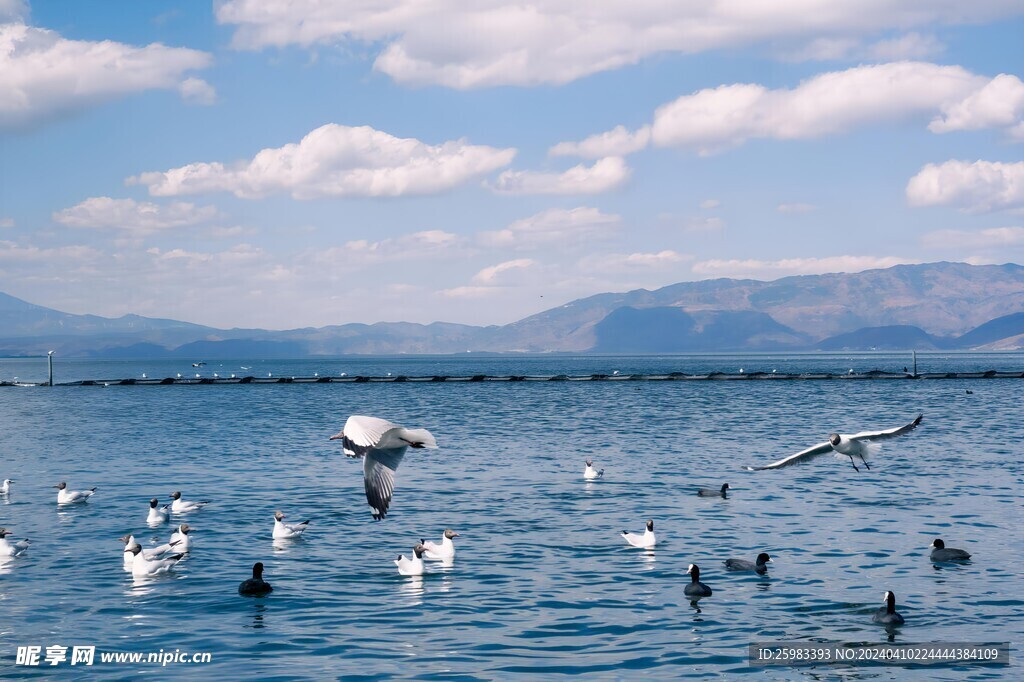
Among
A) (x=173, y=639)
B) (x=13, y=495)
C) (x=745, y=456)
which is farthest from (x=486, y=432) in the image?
(x=173, y=639)

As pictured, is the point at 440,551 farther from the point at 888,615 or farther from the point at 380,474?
the point at 380,474

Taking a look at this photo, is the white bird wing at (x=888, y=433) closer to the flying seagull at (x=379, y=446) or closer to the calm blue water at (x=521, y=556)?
the calm blue water at (x=521, y=556)

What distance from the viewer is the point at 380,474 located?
53.5 ft

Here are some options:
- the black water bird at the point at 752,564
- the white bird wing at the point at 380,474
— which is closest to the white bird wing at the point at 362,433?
the white bird wing at the point at 380,474

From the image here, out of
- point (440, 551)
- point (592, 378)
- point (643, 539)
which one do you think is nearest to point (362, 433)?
point (440, 551)

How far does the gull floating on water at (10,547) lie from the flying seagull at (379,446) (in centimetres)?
1775

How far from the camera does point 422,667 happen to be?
63.8 ft

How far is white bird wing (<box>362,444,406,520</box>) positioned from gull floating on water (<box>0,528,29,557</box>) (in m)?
17.7

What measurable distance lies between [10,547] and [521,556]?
568 inches

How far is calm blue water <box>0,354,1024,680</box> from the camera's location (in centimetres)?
2067

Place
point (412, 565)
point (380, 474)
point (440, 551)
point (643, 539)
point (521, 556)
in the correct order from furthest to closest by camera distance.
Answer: point (643, 539)
point (521, 556)
point (440, 551)
point (412, 565)
point (380, 474)

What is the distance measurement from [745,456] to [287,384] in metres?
127

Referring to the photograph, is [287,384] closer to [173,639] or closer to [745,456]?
[745,456]

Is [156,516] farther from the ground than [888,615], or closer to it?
farther from the ground
